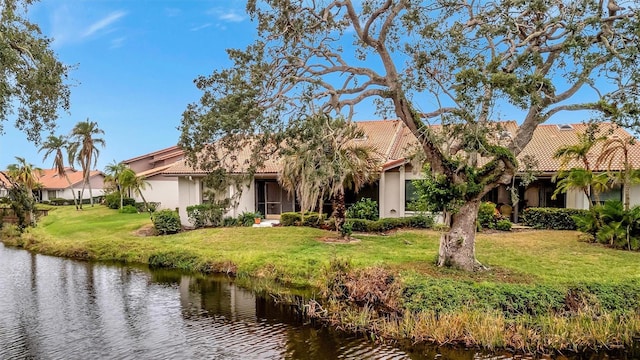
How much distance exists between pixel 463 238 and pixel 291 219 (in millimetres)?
12536

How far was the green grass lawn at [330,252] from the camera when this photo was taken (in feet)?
46.1

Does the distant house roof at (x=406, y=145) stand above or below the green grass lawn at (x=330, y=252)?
above

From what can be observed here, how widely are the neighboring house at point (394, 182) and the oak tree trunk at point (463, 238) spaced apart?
9053mm

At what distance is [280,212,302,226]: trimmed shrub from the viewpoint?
968 inches

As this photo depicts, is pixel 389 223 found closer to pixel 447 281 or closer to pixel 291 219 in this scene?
pixel 291 219

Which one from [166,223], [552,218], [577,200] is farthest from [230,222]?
[577,200]

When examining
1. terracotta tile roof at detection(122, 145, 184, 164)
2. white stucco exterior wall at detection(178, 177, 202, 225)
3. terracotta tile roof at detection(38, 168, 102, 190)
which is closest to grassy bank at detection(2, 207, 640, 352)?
white stucco exterior wall at detection(178, 177, 202, 225)

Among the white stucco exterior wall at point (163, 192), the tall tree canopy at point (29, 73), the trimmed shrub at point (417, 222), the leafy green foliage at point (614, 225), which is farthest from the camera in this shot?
the white stucco exterior wall at point (163, 192)

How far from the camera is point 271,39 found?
511 inches

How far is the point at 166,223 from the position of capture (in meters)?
25.5

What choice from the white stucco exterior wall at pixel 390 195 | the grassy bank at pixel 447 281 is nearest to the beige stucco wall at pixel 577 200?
the grassy bank at pixel 447 281

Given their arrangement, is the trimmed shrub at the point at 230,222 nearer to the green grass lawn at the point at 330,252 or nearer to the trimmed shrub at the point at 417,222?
the green grass lawn at the point at 330,252

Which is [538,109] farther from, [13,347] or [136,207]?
[136,207]

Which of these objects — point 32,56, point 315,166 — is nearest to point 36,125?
point 32,56
